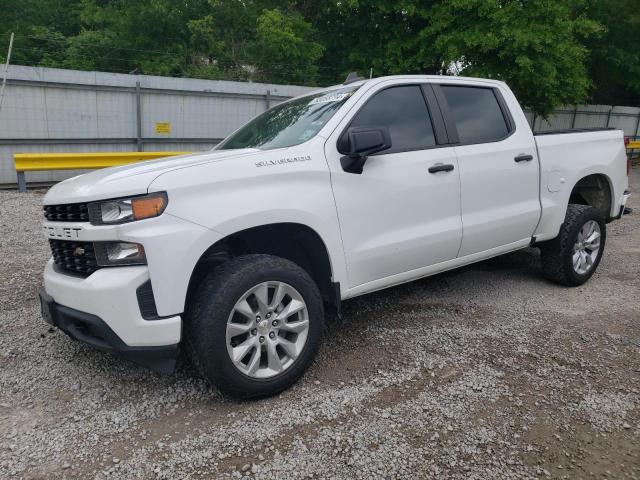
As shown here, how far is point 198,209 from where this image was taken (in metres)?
2.67

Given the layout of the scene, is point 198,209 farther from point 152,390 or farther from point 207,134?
point 207,134

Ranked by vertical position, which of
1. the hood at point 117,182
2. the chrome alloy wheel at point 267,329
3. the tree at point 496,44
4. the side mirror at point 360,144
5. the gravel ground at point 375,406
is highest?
the tree at point 496,44

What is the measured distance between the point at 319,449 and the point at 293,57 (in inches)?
735

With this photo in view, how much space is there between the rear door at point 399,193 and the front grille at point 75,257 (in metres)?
1.43

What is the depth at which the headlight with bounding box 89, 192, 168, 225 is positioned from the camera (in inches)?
101

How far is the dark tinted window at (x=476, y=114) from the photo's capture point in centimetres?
405

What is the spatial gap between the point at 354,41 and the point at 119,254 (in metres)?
20.4

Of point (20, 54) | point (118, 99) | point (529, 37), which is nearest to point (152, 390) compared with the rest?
point (118, 99)

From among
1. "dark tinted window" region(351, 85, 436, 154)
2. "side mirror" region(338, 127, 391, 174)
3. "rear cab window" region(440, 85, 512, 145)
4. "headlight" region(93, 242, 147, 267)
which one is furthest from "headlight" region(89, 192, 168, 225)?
"rear cab window" region(440, 85, 512, 145)

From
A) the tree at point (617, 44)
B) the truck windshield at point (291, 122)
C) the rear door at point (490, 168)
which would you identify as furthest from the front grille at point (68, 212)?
the tree at point (617, 44)

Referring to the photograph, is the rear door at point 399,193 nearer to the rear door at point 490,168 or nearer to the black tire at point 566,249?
the rear door at point 490,168

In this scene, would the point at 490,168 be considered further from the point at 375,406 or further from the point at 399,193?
the point at 375,406

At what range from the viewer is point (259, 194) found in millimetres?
2875

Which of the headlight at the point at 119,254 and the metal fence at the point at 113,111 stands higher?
the metal fence at the point at 113,111
